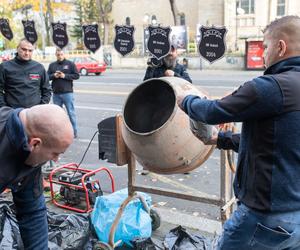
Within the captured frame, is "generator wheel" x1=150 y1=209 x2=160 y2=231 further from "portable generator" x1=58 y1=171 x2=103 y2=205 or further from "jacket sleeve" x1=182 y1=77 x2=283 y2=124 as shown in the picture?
"jacket sleeve" x1=182 y1=77 x2=283 y2=124

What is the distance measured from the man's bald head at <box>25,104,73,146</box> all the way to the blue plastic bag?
194 centimetres

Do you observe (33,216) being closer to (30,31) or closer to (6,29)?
(30,31)

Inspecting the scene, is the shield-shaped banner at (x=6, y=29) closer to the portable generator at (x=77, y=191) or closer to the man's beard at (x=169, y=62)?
Result: the man's beard at (x=169, y=62)

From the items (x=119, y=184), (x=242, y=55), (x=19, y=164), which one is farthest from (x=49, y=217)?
(x=242, y=55)

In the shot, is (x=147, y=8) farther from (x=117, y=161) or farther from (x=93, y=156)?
(x=117, y=161)

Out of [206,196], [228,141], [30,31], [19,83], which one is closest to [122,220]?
[206,196]

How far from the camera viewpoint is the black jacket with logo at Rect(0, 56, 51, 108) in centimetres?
566

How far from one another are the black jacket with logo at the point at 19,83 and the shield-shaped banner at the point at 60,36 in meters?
3.20

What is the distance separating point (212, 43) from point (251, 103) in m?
4.88

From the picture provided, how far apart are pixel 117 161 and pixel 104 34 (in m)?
41.2

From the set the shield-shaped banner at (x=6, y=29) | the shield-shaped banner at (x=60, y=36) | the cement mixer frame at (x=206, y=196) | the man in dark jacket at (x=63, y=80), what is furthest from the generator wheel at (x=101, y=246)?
the shield-shaped banner at (x=6, y=29)

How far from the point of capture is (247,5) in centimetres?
3822

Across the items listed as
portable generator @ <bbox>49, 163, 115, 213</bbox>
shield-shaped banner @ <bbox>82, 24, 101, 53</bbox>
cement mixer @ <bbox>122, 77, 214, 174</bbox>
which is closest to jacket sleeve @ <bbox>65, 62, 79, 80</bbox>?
shield-shaped banner @ <bbox>82, 24, 101, 53</bbox>

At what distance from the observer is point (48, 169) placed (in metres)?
5.87
